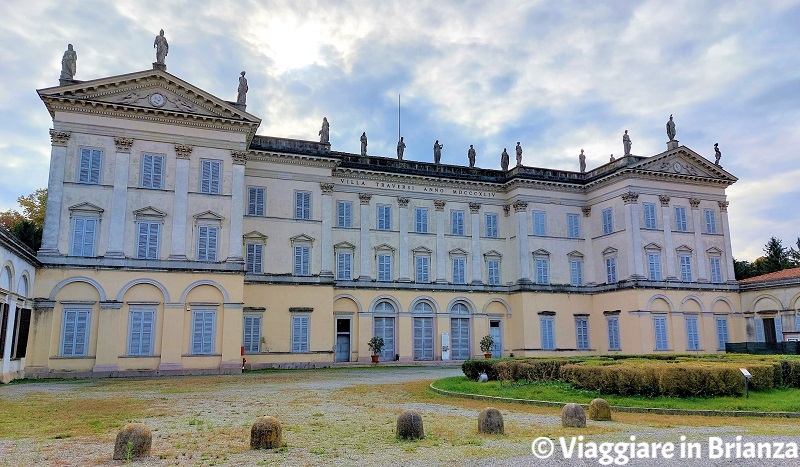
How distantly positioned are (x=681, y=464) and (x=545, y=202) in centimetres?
3444

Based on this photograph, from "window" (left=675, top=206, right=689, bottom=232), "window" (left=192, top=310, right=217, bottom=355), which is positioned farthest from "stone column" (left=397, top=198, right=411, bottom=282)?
"window" (left=675, top=206, right=689, bottom=232)

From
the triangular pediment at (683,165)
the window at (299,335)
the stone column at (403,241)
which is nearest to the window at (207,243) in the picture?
the window at (299,335)

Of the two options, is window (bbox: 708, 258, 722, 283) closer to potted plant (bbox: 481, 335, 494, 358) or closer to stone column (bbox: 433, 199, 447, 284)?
potted plant (bbox: 481, 335, 494, 358)

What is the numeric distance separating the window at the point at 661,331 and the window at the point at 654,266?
2.56 m

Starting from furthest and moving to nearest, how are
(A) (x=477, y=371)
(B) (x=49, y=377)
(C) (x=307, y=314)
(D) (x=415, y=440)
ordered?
(C) (x=307, y=314) < (B) (x=49, y=377) < (A) (x=477, y=371) < (D) (x=415, y=440)

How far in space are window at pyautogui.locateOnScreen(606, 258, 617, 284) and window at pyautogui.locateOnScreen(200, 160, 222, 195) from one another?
83.6ft

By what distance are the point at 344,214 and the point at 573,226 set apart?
1606 cm

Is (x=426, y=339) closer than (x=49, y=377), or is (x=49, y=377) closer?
(x=49, y=377)

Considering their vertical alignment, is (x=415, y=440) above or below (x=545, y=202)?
below

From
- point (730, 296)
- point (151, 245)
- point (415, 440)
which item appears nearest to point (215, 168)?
point (151, 245)

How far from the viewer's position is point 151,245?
29.8 meters

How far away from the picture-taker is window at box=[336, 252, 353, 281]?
123 feet

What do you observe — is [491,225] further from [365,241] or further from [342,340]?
[342,340]

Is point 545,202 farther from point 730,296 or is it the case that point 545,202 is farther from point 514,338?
point 730,296
